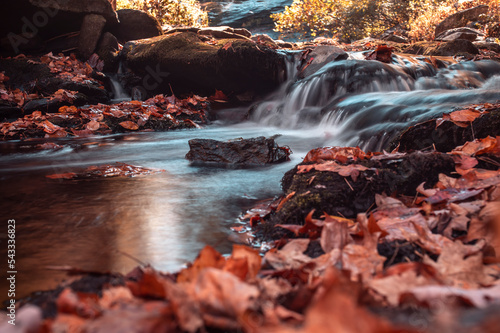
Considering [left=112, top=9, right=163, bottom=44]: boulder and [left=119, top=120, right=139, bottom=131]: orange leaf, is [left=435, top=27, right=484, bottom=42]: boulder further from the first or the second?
[left=119, top=120, right=139, bottom=131]: orange leaf

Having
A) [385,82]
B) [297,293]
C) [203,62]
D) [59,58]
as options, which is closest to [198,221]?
[297,293]

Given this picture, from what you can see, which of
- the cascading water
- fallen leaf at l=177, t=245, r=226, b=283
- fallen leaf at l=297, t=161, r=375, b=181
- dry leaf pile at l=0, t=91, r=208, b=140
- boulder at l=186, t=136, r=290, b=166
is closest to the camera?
fallen leaf at l=177, t=245, r=226, b=283

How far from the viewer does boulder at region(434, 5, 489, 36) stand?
14.5 meters

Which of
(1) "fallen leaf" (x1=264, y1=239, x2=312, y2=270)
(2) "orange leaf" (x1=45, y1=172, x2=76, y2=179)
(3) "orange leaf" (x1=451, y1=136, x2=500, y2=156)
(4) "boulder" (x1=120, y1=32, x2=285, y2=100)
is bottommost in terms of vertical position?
(2) "orange leaf" (x1=45, y1=172, x2=76, y2=179)

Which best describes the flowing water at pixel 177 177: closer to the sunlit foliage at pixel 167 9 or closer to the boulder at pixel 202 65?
the boulder at pixel 202 65

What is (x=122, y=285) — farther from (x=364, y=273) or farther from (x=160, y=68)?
(x=160, y=68)

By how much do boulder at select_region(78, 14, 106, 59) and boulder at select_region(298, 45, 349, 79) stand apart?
18.7 ft

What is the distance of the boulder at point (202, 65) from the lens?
884cm

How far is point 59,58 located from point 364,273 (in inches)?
420

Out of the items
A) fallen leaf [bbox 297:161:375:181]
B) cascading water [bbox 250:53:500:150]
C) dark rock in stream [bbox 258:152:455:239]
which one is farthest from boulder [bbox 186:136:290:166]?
dark rock in stream [bbox 258:152:455:239]

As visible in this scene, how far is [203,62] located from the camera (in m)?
9.15

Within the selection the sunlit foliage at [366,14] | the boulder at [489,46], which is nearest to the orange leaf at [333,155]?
the boulder at [489,46]

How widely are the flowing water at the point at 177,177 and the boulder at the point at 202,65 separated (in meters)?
1.03

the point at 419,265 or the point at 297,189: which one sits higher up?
the point at 419,265
